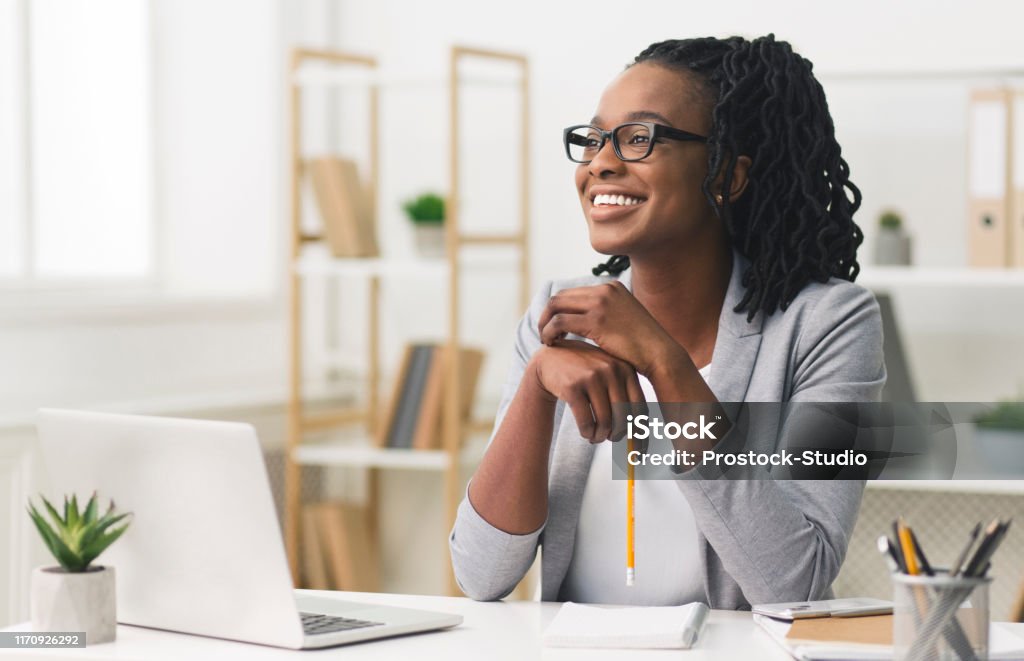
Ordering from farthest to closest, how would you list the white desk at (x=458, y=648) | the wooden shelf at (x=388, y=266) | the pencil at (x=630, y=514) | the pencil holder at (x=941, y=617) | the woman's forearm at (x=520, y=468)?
the wooden shelf at (x=388, y=266)
the woman's forearm at (x=520, y=468)
the pencil at (x=630, y=514)
the white desk at (x=458, y=648)
the pencil holder at (x=941, y=617)

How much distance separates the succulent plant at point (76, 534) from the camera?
118 centimetres

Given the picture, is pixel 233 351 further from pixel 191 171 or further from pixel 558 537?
pixel 558 537

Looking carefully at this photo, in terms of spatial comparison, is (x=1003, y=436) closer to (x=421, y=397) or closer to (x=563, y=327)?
(x=421, y=397)

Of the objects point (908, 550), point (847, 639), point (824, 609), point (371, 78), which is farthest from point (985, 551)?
point (371, 78)

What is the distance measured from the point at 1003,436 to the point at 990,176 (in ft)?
1.68

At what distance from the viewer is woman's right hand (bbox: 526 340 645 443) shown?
1.33 m

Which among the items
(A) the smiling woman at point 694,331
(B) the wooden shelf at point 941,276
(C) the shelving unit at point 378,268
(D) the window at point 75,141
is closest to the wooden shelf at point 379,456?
(C) the shelving unit at point 378,268

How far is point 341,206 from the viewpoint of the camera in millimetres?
3000

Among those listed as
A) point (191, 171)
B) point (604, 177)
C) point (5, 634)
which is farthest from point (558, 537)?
point (191, 171)

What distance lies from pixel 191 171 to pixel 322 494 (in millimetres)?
928

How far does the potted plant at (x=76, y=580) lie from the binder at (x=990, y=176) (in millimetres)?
1902

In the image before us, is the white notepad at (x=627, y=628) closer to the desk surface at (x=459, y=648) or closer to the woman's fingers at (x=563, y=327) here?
the desk surface at (x=459, y=648)

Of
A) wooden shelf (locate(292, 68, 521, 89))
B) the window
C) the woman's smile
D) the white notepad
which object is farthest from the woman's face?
the window

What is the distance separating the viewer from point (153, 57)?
3.20 m
